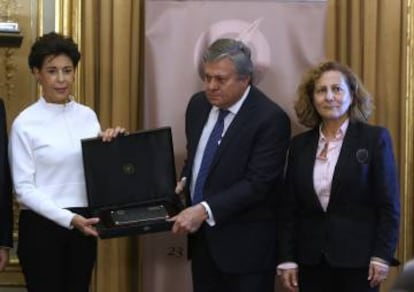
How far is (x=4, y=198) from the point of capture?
249 cm

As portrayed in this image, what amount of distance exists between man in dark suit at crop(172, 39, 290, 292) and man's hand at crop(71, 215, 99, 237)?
28 cm

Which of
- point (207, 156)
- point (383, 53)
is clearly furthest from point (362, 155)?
point (383, 53)

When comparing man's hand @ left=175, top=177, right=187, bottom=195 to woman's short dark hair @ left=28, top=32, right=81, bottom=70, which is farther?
man's hand @ left=175, top=177, right=187, bottom=195

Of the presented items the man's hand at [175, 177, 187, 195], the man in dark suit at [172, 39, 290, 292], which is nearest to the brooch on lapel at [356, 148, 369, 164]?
the man in dark suit at [172, 39, 290, 292]

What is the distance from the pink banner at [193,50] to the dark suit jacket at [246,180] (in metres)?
0.52

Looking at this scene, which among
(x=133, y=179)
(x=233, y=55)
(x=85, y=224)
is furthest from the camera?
(x=133, y=179)

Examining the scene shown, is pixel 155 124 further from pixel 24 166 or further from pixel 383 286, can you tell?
pixel 383 286

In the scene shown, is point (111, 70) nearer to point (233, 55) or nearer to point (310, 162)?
point (233, 55)

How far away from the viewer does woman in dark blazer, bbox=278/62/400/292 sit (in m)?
2.47

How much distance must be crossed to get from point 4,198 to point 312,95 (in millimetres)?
1187

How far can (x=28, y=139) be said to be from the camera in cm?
245

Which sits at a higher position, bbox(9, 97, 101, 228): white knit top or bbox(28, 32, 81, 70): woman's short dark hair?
bbox(28, 32, 81, 70): woman's short dark hair

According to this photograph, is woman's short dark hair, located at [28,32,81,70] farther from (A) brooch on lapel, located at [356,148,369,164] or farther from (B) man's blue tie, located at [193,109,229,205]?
(A) brooch on lapel, located at [356,148,369,164]

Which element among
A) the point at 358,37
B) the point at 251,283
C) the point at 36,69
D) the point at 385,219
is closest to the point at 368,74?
the point at 358,37
